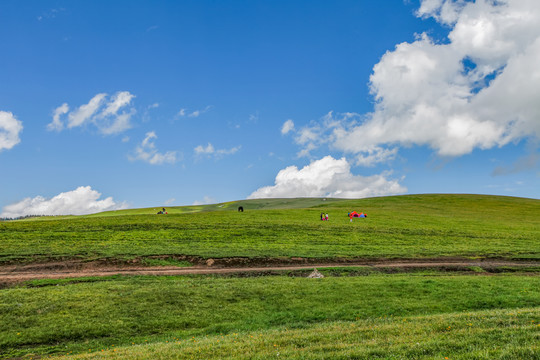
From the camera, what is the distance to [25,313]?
1672cm

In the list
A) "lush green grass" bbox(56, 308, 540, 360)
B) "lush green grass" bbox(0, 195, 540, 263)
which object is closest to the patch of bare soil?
"lush green grass" bbox(0, 195, 540, 263)

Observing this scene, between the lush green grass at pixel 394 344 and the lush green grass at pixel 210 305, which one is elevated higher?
the lush green grass at pixel 394 344

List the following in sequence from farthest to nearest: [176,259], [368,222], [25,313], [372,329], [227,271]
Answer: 1. [368,222]
2. [176,259]
3. [227,271]
4. [25,313]
5. [372,329]

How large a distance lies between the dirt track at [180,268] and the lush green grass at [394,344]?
13.9m

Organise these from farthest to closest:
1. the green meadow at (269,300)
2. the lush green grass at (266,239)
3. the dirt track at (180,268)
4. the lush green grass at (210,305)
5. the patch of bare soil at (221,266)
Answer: the lush green grass at (266,239) → the patch of bare soil at (221,266) → the dirt track at (180,268) → the lush green grass at (210,305) → the green meadow at (269,300)

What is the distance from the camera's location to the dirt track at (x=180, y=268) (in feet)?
80.2

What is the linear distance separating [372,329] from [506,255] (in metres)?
28.0

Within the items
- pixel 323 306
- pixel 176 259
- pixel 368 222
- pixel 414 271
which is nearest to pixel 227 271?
pixel 176 259

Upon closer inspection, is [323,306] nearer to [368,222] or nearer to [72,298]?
[72,298]

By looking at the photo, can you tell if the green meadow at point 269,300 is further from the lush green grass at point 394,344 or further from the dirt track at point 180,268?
the dirt track at point 180,268

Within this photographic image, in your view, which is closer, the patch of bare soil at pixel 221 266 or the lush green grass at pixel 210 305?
the lush green grass at pixel 210 305

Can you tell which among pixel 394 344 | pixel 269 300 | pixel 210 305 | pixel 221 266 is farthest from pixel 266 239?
pixel 394 344

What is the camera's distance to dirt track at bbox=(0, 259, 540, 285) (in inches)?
962

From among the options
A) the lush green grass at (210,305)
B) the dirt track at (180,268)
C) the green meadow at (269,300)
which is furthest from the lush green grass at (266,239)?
the lush green grass at (210,305)
